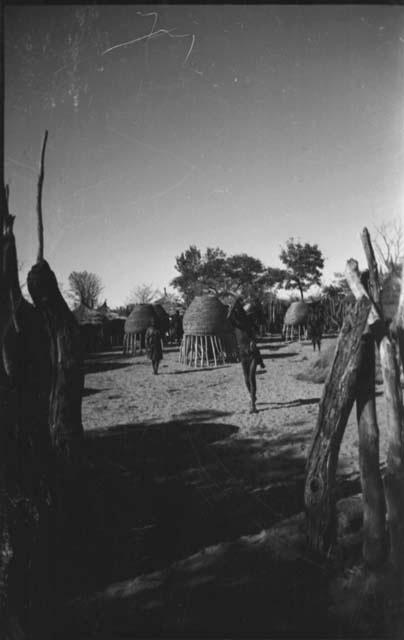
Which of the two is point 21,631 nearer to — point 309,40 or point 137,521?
point 137,521

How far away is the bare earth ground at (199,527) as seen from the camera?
2312mm

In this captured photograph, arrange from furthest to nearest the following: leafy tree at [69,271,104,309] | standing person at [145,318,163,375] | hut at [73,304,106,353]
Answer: standing person at [145,318,163,375] < hut at [73,304,106,353] < leafy tree at [69,271,104,309]

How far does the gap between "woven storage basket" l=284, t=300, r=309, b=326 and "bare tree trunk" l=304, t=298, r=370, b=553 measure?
5272mm

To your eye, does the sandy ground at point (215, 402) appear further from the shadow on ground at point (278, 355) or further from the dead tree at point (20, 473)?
the dead tree at point (20, 473)

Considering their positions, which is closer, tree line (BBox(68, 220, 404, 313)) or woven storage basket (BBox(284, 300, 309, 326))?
tree line (BBox(68, 220, 404, 313))

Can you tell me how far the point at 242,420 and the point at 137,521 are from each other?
8.31ft

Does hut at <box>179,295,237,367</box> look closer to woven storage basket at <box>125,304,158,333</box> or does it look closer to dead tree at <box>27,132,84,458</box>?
woven storage basket at <box>125,304,158,333</box>

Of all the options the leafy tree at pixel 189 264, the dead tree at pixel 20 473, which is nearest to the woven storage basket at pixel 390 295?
the leafy tree at pixel 189 264

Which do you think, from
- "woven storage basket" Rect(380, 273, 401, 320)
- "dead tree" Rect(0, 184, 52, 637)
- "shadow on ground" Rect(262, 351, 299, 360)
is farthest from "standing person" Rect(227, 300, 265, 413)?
"shadow on ground" Rect(262, 351, 299, 360)

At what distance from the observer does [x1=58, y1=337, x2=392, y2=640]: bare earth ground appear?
231 cm

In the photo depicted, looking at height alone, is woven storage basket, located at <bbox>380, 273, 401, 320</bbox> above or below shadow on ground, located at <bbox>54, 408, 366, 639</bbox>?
above

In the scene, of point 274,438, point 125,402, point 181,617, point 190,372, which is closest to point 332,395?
point 181,617

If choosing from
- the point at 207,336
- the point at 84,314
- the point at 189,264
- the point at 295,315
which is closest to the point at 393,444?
the point at 189,264

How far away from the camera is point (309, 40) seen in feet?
9.05
